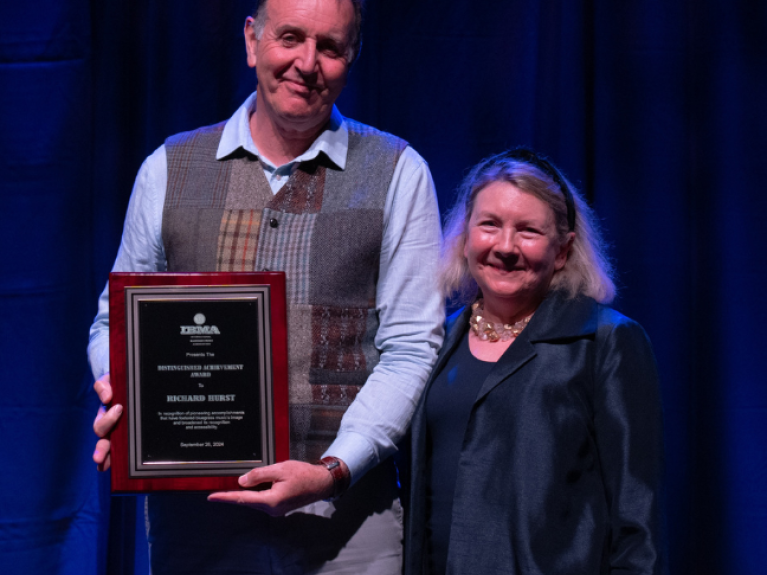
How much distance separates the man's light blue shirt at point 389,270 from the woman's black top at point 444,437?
46 mm

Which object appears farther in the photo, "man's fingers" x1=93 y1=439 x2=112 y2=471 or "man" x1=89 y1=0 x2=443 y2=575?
"man" x1=89 y1=0 x2=443 y2=575

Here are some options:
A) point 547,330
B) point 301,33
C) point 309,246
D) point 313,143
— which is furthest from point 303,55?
point 547,330

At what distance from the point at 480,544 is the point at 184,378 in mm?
599

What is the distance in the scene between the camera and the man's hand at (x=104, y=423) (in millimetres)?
1353

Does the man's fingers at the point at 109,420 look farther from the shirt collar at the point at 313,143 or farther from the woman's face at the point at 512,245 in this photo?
the woman's face at the point at 512,245

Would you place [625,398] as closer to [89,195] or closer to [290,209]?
[290,209]

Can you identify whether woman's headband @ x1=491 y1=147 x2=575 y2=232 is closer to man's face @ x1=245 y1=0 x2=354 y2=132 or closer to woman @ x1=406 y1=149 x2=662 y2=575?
woman @ x1=406 y1=149 x2=662 y2=575

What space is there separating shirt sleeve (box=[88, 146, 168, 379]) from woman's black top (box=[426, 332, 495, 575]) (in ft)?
2.06

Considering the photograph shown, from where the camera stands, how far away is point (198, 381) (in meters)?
1.36

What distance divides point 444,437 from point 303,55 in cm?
78

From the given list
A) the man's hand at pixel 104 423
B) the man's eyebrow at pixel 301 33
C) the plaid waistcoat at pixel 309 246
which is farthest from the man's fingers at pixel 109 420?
the man's eyebrow at pixel 301 33

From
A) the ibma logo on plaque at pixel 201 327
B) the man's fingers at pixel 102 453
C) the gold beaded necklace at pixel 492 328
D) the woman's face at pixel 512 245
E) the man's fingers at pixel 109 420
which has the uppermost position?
the woman's face at pixel 512 245

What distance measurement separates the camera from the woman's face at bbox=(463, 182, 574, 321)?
154 centimetres

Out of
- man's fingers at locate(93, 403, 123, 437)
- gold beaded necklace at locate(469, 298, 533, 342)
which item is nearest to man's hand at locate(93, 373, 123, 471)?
man's fingers at locate(93, 403, 123, 437)
